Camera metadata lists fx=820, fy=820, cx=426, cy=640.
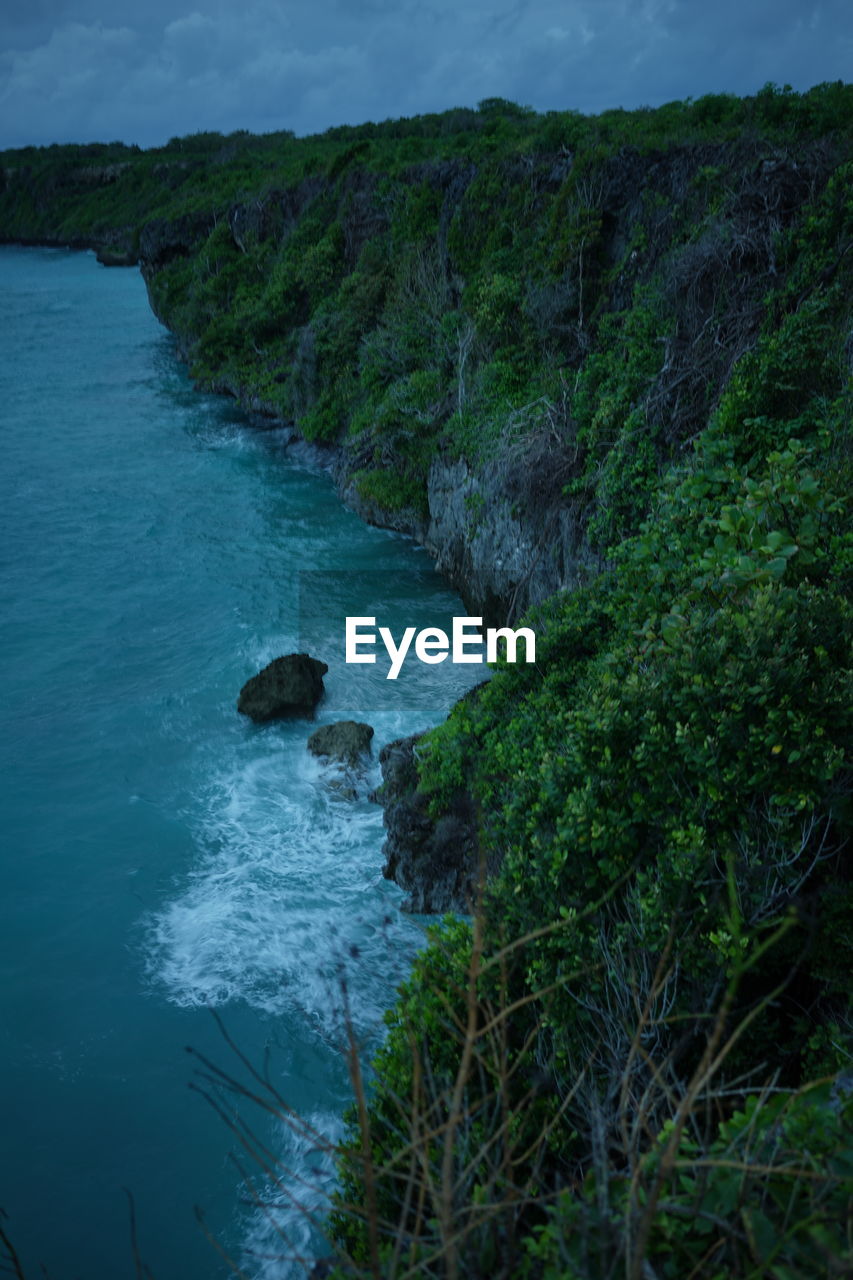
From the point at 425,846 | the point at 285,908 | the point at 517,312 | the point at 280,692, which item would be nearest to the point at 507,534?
the point at 280,692

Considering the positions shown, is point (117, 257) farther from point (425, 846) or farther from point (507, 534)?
point (425, 846)

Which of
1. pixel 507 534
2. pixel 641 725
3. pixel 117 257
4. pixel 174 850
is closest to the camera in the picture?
pixel 641 725

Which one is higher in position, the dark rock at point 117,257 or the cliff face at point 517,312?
the dark rock at point 117,257

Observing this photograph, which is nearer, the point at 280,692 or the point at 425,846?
the point at 425,846

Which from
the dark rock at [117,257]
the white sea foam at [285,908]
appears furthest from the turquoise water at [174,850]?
the dark rock at [117,257]

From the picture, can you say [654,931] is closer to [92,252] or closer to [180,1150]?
[180,1150]

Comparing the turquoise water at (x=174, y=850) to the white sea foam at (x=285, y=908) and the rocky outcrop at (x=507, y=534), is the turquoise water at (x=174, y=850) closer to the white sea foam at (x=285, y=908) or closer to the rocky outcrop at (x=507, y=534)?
the white sea foam at (x=285, y=908)

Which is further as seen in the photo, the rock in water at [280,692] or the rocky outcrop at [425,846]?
the rock in water at [280,692]

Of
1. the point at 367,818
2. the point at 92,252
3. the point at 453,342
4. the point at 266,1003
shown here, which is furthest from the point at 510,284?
the point at 92,252
